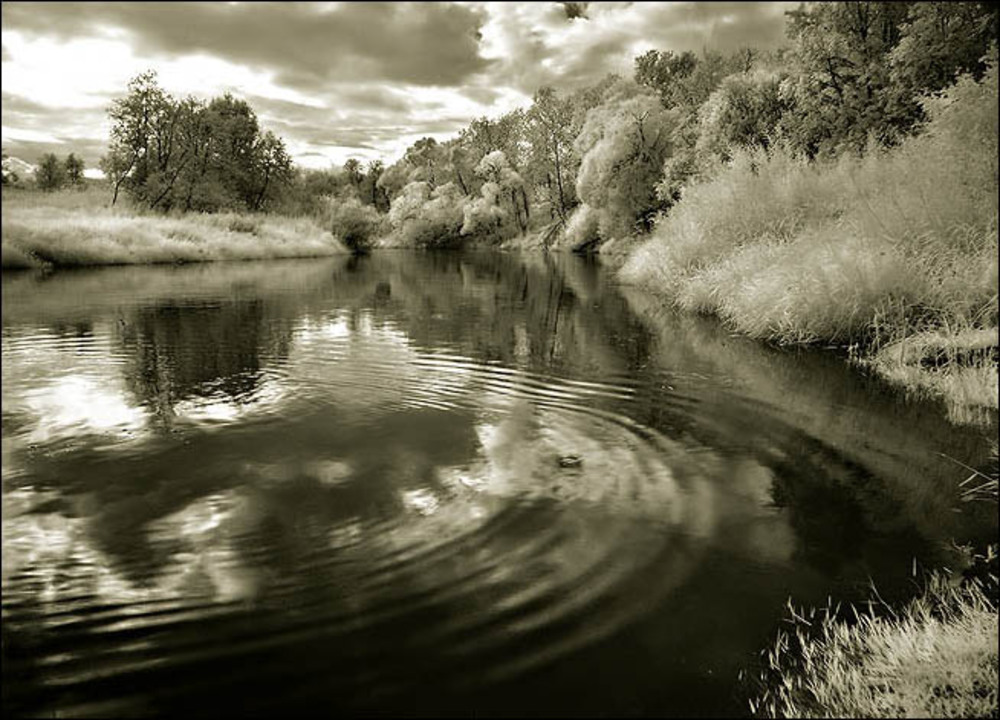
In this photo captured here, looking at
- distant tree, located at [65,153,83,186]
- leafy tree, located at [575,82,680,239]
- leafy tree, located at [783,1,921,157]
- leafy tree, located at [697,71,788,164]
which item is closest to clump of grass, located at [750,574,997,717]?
leafy tree, located at [783,1,921,157]

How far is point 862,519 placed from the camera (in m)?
4.55

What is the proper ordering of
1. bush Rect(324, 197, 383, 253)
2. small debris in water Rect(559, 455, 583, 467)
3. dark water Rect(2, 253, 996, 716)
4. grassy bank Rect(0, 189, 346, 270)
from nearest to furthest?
1. dark water Rect(2, 253, 996, 716)
2. small debris in water Rect(559, 455, 583, 467)
3. grassy bank Rect(0, 189, 346, 270)
4. bush Rect(324, 197, 383, 253)

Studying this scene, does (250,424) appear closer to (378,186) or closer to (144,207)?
(144,207)

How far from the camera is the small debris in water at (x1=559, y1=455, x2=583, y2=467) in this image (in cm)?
554

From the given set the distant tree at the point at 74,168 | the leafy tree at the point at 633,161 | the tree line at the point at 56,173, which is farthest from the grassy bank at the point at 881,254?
the distant tree at the point at 74,168

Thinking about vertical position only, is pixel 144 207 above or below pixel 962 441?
above

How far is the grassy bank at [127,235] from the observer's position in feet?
80.9

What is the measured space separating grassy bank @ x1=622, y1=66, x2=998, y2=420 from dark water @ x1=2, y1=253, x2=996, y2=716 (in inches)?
38.0

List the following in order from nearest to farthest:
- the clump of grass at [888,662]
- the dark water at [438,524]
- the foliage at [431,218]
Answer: the clump of grass at [888,662], the dark water at [438,524], the foliage at [431,218]

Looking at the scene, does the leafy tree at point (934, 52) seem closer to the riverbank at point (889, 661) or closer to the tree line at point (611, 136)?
the tree line at point (611, 136)

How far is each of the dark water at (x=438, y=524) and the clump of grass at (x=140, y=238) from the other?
16175mm

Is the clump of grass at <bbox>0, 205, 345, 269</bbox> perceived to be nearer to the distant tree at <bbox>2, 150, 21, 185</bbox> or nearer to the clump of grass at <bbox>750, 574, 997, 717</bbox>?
the distant tree at <bbox>2, 150, 21, 185</bbox>

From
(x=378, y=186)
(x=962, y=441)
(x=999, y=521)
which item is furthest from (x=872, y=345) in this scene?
(x=378, y=186)

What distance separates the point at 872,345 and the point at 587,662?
29.2 ft
